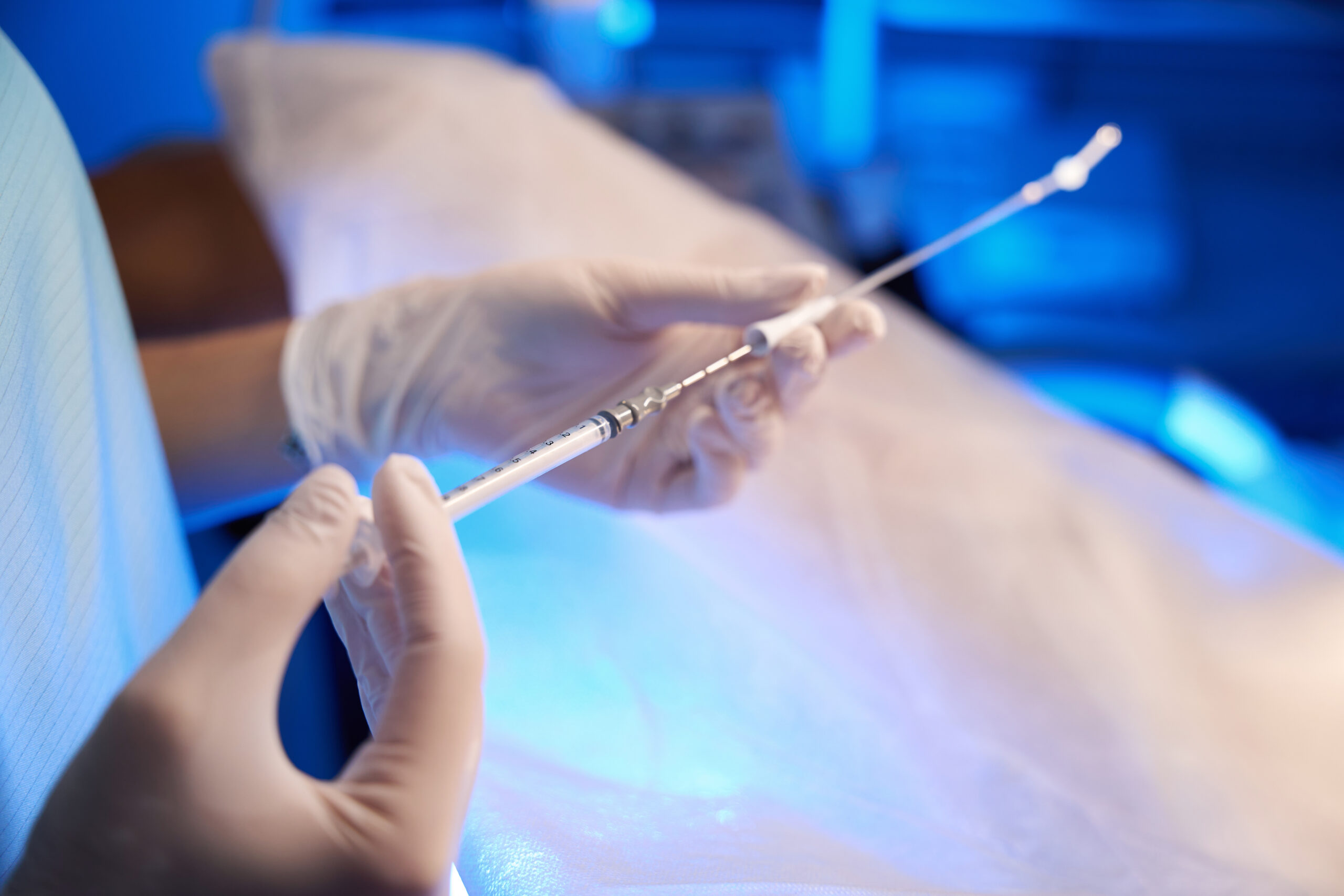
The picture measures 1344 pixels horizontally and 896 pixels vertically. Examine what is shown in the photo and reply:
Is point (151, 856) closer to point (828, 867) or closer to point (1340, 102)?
point (828, 867)

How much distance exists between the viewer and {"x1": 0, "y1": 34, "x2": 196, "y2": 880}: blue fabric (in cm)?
60

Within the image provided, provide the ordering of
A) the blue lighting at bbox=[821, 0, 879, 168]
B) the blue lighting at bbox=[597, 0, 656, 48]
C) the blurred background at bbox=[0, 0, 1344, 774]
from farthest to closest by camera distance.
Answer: the blue lighting at bbox=[821, 0, 879, 168]
the blue lighting at bbox=[597, 0, 656, 48]
the blurred background at bbox=[0, 0, 1344, 774]

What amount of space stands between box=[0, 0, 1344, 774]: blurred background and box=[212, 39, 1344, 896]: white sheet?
0.82 m

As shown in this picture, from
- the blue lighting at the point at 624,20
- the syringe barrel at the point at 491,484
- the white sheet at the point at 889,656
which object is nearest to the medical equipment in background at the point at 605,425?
the syringe barrel at the point at 491,484

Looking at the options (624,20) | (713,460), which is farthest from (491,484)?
(624,20)

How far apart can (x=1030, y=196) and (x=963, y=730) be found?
554 mm

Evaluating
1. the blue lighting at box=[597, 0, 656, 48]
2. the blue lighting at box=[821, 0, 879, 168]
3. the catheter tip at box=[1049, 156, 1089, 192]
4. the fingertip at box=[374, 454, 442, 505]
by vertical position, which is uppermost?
the blue lighting at box=[821, 0, 879, 168]

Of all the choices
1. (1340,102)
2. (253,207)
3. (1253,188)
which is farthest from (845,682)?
(1340,102)

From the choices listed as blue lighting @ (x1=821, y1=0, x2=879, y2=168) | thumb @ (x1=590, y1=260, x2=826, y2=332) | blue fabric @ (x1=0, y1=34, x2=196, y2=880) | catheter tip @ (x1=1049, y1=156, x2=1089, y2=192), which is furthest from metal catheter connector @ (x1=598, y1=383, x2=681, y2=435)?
blue lighting @ (x1=821, y1=0, x2=879, y2=168)

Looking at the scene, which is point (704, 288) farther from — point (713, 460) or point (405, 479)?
point (405, 479)

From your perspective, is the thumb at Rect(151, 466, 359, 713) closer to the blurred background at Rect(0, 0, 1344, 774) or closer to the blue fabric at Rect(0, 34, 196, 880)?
the blue fabric at Rect(0, 34, 196, 880)

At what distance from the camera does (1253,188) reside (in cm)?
268

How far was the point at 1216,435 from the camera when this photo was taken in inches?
69.2

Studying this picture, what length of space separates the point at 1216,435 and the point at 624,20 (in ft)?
5.82
